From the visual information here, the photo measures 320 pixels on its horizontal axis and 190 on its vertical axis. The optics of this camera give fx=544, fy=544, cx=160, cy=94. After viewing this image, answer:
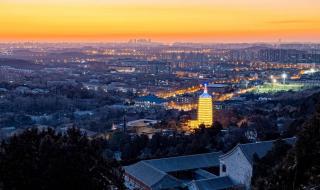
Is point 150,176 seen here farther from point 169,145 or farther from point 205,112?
point 205,112

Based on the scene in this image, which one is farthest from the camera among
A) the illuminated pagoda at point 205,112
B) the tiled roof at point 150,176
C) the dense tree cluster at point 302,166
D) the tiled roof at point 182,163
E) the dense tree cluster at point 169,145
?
the illuminated pagoda at point 205,112

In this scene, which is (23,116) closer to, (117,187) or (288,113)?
(288,113)

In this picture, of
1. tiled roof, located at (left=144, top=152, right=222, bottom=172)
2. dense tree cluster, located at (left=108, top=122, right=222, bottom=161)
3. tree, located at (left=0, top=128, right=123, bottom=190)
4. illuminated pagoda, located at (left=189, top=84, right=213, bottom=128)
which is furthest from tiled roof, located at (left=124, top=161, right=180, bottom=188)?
illuminated pagoda, located at (left=189, top=84, right=213, bottom=128)

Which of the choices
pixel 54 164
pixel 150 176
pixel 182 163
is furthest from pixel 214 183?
pixel 54 164

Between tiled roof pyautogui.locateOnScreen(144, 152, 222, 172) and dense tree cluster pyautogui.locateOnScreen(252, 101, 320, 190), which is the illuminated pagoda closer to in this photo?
tiled roof pyautogui.locateOnScreen(144, 152, 222, 172)

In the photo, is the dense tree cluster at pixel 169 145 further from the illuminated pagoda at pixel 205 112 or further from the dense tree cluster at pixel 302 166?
the dense tree cluster at pixel 302 166

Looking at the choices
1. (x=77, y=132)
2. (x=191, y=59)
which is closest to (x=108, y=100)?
(x=77, y=132)

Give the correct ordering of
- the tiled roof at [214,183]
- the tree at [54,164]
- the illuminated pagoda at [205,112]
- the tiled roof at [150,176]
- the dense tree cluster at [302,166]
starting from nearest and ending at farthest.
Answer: the dense tree cluster at [302,166]
the tree at [54,164]
the tiled roof at [214,183]
the tiled roof at [150,176]
the illuminated pagoda at [205,112]

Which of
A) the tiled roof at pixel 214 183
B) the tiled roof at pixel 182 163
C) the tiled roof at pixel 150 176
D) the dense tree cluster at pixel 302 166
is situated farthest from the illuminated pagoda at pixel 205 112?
the dense tree cluster at pixel 302 166

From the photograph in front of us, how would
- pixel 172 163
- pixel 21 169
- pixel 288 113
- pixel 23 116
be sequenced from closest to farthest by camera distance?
pixel 21 169 → pixel 172 163 → pixel 288 113 → pixel 23 116
